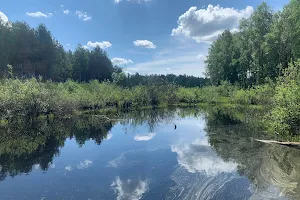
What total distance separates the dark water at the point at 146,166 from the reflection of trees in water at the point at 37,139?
49 mm

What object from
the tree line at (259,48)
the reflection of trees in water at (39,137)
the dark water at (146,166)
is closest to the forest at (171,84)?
the tree line at (259,48)

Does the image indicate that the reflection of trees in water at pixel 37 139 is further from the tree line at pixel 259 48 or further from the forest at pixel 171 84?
the tree line at pixel 259 48

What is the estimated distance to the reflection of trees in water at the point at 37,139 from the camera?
11305 millimetres

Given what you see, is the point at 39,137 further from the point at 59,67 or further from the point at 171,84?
the point at 59,67

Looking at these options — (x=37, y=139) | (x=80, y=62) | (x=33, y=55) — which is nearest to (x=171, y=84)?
(x=33, y=55)

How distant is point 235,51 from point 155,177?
1803 inches

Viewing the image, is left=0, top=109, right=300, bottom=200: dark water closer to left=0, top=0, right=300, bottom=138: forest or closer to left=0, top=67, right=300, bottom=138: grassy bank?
left=0, top=67, right=300, bottom=138: grassy bank

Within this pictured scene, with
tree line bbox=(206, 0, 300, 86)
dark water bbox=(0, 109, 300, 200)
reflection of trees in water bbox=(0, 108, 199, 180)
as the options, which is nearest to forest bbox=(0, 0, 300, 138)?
tree line bbox=(206, 0, 300, 86)

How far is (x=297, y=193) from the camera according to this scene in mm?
7496

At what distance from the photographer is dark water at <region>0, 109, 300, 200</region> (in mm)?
8109

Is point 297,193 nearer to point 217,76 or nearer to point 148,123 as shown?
point 148,123

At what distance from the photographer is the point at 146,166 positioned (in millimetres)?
10836

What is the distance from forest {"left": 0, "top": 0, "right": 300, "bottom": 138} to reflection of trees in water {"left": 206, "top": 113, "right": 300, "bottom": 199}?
252 centimetres

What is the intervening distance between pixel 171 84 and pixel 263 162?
36.8m
